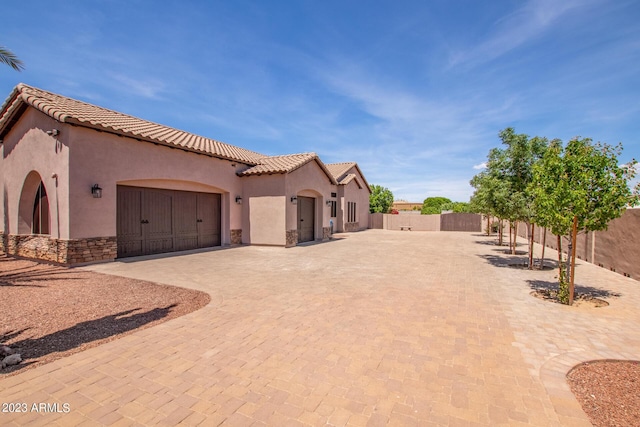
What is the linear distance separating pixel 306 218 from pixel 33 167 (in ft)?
41.2

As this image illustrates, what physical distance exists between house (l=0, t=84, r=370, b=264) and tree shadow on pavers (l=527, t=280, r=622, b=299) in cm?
1046

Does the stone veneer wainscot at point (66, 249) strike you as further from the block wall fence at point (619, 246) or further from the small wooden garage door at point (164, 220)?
the block wall fence at point (619, 246)

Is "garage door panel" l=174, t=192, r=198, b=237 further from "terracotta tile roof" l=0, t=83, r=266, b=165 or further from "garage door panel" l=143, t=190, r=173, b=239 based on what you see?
"terracotta tile roof" l=0, t=83, r=266, b=165

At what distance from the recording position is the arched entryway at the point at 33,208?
1125 cm

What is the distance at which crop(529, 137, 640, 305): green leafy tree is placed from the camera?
237 inches

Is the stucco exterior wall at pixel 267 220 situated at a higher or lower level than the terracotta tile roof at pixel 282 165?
lower

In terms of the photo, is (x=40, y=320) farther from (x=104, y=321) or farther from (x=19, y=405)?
(x=19, y=405)

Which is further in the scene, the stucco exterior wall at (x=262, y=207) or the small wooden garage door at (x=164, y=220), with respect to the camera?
the stucco exterior wall at (x=262, y=207)

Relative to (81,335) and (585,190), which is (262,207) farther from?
(585,190)

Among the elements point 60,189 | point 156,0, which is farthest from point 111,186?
point 156,0

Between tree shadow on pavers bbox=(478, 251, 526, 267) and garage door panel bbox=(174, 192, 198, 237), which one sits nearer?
tree shadow on pavers bbox=(478, 251, 526, 267)

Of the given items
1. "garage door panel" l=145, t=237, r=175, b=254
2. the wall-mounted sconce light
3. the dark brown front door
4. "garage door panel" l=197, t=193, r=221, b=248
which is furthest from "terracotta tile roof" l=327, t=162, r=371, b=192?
the wall-mounted sconce light

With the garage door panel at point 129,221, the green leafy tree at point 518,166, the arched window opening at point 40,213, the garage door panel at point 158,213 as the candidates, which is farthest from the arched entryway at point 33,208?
the green leafy tree at point 518,166

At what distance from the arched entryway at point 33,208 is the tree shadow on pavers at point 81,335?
9.27m
